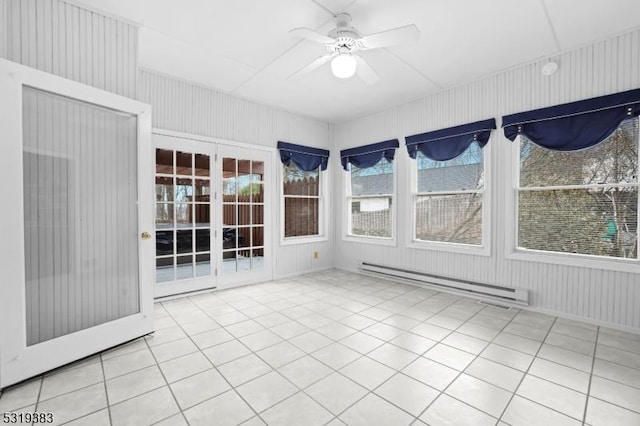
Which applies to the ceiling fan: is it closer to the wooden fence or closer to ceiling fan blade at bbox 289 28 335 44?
ceiling fan blade at bbox 289 28 335 44

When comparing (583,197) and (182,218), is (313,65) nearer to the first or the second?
(182,218)

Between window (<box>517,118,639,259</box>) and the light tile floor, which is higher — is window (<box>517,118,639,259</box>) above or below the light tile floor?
above

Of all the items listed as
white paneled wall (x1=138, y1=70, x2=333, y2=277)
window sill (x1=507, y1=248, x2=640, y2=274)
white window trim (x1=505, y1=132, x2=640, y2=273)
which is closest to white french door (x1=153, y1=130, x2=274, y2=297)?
white paneled wall (x1=138, y1=70, x2=333, y2=277)

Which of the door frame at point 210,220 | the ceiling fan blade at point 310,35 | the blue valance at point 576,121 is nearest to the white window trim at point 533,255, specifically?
the blue valance at point 576,121

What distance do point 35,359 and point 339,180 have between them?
4745 millimetres

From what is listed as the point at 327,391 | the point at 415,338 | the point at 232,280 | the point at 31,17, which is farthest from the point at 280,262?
the point at 31,17

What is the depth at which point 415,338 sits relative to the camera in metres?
2.71

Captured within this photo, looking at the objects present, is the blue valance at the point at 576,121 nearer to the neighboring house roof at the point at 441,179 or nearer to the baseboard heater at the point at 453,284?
the neighboring house roof at the point at 441,179

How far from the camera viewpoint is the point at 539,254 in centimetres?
338

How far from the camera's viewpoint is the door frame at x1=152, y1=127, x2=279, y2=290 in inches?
166

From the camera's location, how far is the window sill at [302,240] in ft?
16.7

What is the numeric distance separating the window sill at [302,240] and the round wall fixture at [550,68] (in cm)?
408

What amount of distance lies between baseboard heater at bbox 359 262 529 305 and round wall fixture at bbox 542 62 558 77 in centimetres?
255

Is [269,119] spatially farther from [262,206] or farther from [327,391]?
[327,391]
